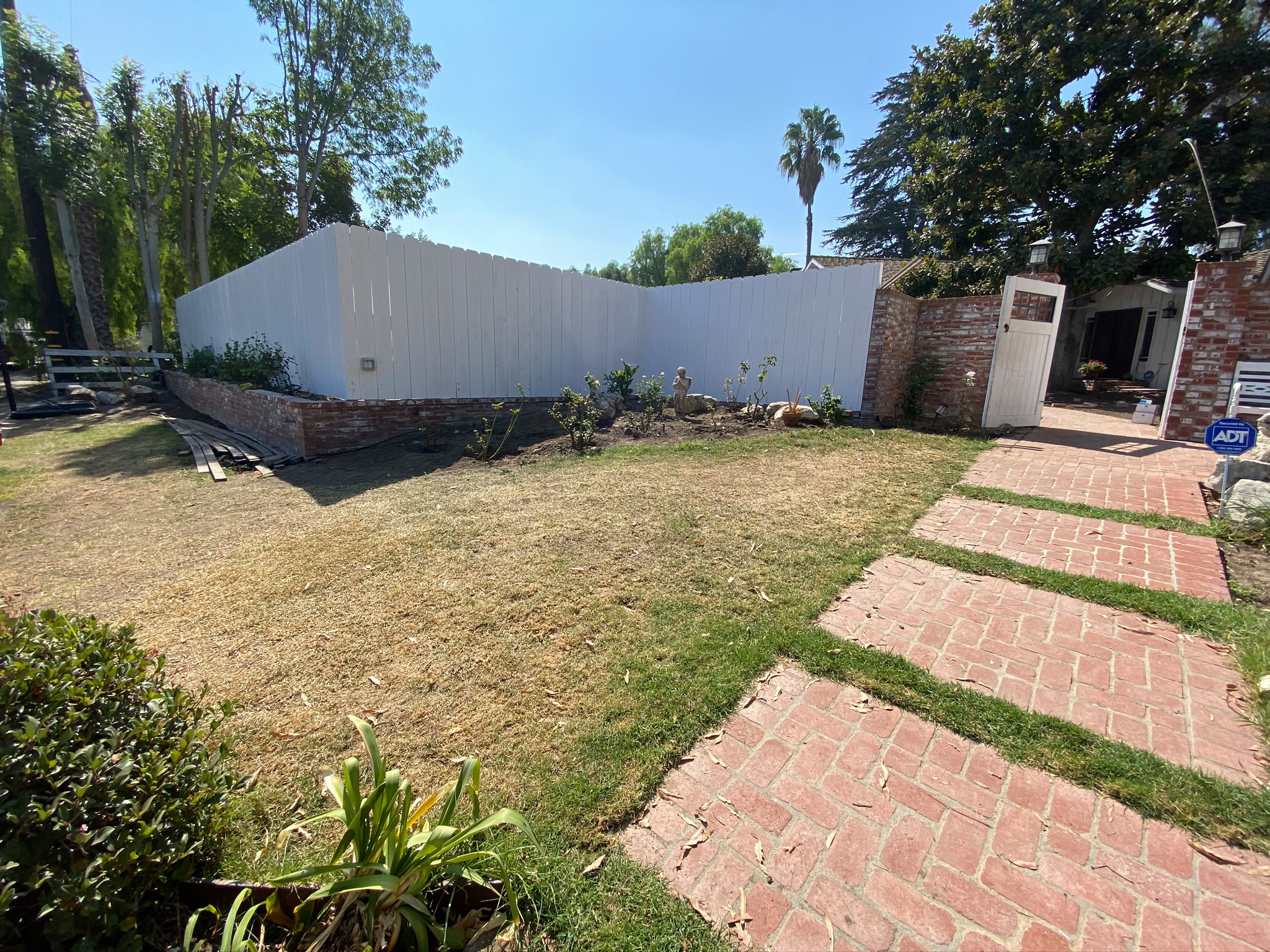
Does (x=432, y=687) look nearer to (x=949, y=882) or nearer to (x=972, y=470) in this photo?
(x=949, y=882)

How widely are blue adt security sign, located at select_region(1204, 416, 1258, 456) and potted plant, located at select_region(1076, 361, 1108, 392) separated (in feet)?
44.5

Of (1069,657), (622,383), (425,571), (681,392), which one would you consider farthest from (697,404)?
(1069,657)

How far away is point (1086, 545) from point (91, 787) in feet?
15.9

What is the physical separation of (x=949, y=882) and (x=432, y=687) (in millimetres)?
1862

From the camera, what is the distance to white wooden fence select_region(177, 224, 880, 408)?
6.52 metres

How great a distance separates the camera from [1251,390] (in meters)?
6.23

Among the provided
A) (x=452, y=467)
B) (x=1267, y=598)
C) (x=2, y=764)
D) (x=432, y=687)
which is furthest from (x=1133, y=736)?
(x=452, y=467)

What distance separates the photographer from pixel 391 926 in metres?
1.17

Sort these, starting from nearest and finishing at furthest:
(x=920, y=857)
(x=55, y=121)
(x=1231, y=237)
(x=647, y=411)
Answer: (x=920, y=857), (x=1231, y=237), (x=647, y=411), (x=55, y=121)

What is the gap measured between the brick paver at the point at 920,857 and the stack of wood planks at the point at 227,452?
5.98 meters

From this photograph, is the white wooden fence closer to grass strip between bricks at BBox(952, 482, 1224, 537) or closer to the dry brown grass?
the dry brown grass

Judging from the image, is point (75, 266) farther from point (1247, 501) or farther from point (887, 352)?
point (1247, 501)

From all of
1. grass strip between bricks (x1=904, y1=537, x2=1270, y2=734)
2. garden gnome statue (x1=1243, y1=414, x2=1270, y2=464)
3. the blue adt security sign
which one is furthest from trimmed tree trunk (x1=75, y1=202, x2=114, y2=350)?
garden gnome statue (x1=1243, y1=414, x2=1270, y2=464)

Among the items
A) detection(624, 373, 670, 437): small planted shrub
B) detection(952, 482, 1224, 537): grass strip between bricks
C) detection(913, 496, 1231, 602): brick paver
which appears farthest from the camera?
detection(624, 373, 670, 437): small planted shrub
